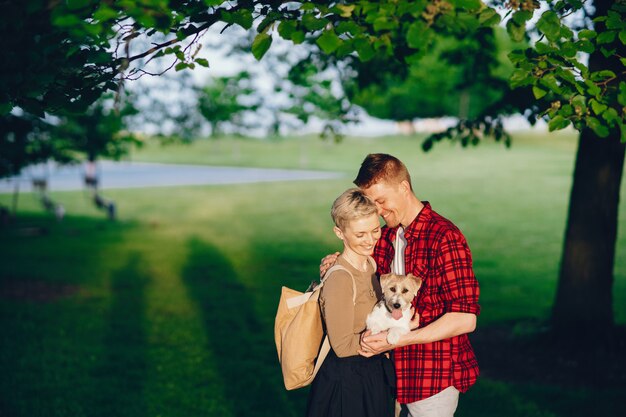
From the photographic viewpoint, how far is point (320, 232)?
19.3 metres

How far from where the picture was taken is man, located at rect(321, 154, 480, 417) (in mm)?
3033

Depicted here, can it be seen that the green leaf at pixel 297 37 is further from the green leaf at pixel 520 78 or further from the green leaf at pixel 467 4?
the green leaf at pixel 520 78

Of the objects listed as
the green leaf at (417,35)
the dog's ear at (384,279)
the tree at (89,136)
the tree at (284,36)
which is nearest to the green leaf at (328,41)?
the tree at (284,36)

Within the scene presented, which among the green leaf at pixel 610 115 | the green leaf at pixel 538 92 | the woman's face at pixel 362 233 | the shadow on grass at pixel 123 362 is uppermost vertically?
the green leaf at pixel 538 92

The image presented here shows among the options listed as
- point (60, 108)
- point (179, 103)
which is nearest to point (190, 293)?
point (179, 103)

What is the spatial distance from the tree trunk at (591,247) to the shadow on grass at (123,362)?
474 cm

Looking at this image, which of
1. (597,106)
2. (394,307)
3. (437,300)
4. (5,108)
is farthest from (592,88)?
(5,108)

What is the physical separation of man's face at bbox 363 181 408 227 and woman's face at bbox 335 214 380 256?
0.61ft

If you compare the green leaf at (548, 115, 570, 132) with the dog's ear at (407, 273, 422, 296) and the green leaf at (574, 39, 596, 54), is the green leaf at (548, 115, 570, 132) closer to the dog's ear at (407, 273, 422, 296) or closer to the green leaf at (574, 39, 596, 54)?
the green leaf at (574, 39, 596, 54)

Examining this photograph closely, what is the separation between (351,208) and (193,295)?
8525 millimetres

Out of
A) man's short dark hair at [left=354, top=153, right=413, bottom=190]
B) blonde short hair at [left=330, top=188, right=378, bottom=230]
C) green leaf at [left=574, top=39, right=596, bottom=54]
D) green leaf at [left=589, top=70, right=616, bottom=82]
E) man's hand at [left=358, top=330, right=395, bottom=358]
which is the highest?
green leaf at [left=574, top=39, right=596, bottom=54]

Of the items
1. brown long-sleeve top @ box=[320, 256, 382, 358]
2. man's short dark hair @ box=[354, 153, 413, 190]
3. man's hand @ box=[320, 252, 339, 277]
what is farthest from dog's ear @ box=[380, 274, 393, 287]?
man's short dark hair @ box=[354, 153, 413, 190]

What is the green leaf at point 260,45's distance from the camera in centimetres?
379

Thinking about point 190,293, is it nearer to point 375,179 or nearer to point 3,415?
point 3,415
